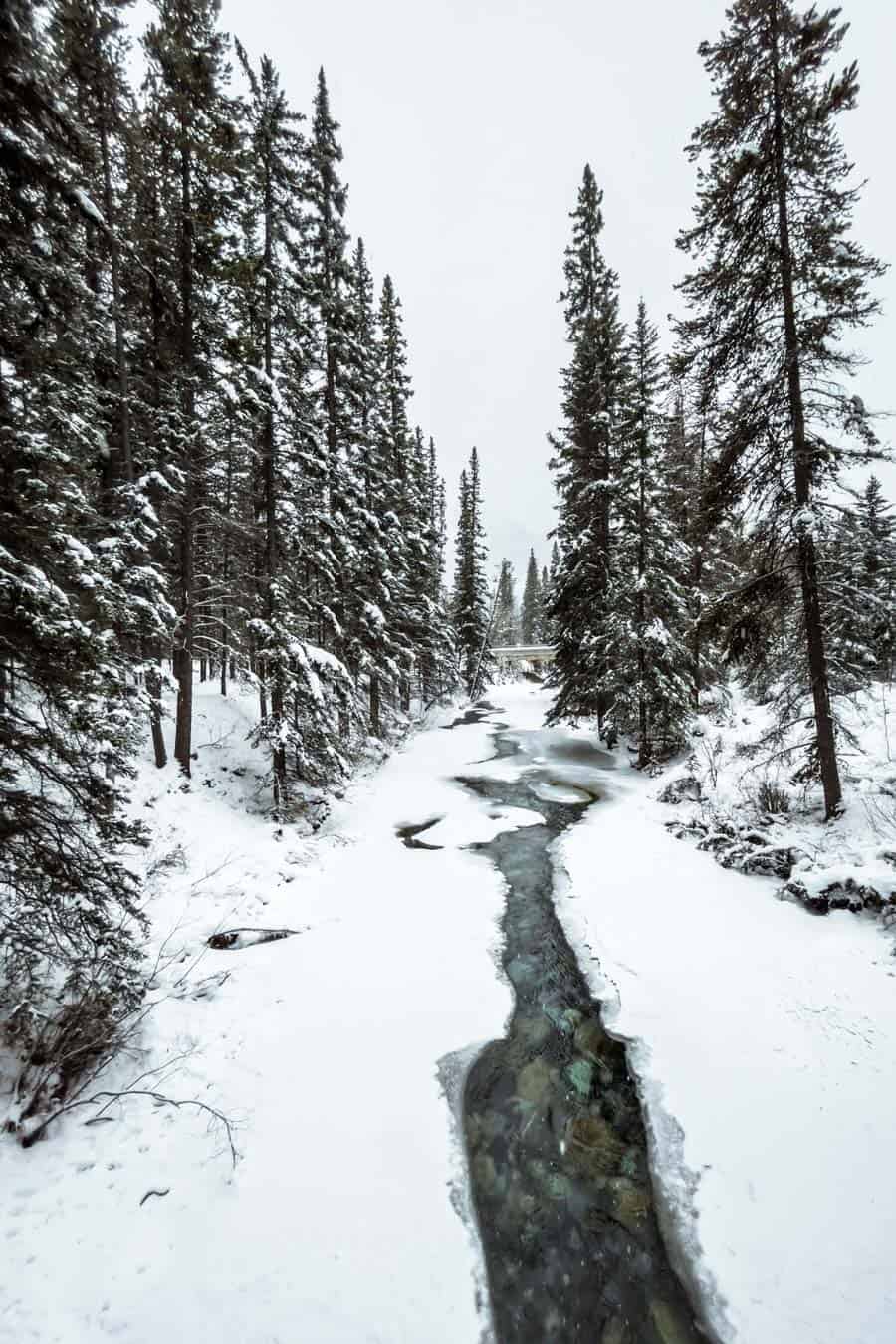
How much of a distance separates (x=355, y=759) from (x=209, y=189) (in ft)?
46.1

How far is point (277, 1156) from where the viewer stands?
12.4 feet

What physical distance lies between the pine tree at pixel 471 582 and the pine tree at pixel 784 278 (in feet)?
86.7

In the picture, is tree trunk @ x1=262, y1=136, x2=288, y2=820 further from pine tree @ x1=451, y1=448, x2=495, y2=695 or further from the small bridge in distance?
the small bridge in distance

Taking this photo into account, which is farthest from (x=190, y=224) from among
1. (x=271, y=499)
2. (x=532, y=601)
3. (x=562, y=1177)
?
(x=532, y=601)

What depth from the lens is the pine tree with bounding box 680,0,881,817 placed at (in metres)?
7.86

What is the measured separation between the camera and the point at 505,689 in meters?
43.4

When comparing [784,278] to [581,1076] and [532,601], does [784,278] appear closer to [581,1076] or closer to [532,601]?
[581,1076]

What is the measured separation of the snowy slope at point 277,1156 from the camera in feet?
9.25

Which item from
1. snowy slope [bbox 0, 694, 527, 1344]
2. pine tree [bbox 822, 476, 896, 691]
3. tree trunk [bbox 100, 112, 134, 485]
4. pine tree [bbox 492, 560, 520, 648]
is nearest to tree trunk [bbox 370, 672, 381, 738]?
tree trunk [bbox 100, 112, 134, 485]

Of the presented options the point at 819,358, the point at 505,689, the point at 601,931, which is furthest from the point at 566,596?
the point at 505,689

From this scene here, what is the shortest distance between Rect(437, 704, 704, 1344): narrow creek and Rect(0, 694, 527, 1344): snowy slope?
Answer: 0.24 meters

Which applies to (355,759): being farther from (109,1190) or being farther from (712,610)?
(109,1190)

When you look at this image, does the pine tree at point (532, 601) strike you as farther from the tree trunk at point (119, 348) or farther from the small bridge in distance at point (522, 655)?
the tree trunk at point (119, 348)

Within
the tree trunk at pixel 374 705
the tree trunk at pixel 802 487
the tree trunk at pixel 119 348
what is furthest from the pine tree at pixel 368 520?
the tree trunk at pixel 802 487
